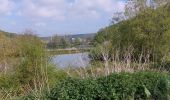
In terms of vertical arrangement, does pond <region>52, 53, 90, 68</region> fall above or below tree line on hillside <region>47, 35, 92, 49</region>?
below

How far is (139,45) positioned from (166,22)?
100.0 inches

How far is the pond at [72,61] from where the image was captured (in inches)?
568

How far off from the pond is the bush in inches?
142

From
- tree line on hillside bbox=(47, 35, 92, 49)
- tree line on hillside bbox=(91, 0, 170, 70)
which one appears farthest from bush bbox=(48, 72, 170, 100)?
tree line on hillside bbox=(91, 0, 170, 70)

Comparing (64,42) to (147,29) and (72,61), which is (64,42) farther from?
(147,29)

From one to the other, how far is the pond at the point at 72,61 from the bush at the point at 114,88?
362cm

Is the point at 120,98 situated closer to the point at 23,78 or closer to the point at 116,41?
the point at 23,78

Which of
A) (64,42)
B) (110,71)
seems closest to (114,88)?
(110,71)

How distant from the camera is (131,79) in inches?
415

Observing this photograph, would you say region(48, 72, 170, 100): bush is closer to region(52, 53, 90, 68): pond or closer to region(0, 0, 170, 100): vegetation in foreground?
region(0, 0, 170, 100): vegetation in foreground

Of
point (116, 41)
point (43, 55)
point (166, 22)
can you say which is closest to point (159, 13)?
point (166, 22)

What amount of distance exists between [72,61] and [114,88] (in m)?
5.25

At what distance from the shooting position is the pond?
14.4 meters

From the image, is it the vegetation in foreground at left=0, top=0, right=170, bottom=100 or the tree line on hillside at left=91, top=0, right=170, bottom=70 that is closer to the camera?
the vegetation in foreground at left=0, top=0, right=170, bottom=100
